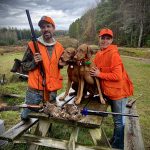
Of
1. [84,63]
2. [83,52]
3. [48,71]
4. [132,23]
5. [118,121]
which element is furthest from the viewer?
[132,23]

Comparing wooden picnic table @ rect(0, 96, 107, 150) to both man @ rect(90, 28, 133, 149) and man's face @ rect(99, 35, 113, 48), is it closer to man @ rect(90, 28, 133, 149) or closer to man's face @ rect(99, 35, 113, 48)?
man @ rect(90, 28, 133, 149)

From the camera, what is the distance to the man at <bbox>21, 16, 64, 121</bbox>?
17.0ft

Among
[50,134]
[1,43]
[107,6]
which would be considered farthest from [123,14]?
[50,134]

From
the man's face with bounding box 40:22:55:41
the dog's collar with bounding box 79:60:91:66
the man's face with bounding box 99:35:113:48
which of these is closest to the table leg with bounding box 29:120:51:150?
the dog's collar with bounding box 79:60:91:66

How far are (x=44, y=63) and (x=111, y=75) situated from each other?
1179mm

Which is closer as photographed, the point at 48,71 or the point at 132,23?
the point at 48,71

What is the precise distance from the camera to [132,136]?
508cm

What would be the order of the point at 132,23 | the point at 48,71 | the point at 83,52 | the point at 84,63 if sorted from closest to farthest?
1. the point at 83,52
2. the point at 84,63
3. the point at 48,71
4. the point at 132,23

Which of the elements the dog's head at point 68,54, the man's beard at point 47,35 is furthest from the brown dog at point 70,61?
the man's beard at point 47,35

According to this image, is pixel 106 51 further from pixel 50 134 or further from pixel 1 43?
pixel 1 43

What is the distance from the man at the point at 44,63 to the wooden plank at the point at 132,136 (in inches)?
59.0

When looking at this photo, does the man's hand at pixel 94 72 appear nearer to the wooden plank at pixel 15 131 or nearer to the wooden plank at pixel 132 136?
the wooden plank at pixel 132 136

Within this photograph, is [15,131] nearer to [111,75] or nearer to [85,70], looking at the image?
[85,70]

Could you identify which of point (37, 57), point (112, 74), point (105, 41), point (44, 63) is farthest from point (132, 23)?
point (37, 57)
